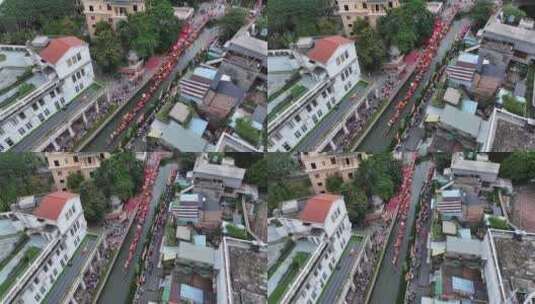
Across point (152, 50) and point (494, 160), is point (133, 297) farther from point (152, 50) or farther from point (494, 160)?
point (494, 160)

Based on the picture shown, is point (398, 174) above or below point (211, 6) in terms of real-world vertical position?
below

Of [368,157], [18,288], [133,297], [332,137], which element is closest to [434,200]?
[368,157]

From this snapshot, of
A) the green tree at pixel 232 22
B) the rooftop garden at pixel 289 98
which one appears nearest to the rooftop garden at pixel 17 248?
the rooftop garden at pixel 289 98

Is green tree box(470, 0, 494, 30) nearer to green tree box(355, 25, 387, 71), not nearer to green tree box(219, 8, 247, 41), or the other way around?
green tree box(355, 25, 387, 71)

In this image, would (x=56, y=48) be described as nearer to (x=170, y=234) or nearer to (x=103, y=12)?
(x=103, y=12)

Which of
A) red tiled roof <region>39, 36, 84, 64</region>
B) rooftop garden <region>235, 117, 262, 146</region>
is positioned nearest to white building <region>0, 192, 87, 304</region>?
red tiled roof <region>39, 36, 84, 64</region>

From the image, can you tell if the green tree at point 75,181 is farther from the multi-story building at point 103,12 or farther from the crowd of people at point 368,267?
the crowd of people at point 368,267
